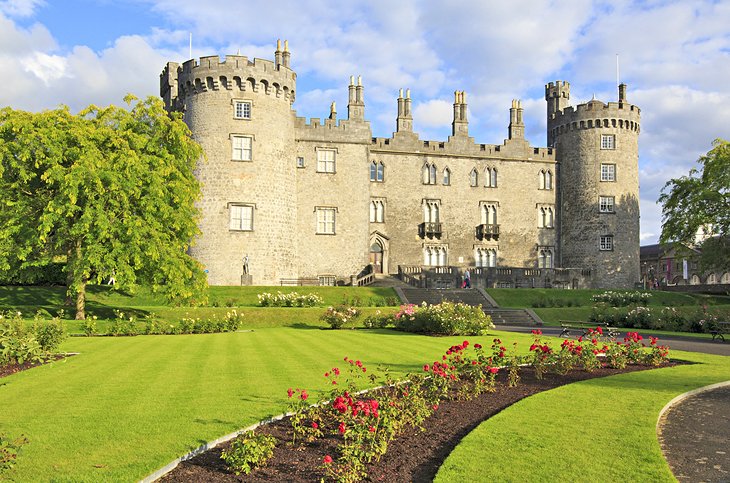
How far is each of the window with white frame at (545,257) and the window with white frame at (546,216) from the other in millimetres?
2036

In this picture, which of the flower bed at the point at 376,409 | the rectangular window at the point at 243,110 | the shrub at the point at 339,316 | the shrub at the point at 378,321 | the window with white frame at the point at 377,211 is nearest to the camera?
the flower bed at the point at 376,409

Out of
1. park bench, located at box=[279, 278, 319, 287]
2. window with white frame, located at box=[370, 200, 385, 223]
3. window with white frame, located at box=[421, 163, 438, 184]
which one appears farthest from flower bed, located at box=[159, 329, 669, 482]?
window with white frame, located at box=[421, 163, 438, 184]

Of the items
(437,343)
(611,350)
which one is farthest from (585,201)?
(611,350)

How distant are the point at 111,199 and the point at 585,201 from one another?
38803 millimetres

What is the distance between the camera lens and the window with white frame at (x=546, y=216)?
5284 centimetres

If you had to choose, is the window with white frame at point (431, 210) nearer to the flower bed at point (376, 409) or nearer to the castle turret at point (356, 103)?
the castle turret at point (356, 103)

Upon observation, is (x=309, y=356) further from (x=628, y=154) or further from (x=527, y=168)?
(x=628, y=154)

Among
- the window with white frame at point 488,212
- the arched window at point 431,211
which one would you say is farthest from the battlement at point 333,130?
the window with white frame at point 488,212

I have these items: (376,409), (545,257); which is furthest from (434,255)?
(376,409)

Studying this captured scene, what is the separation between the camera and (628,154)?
5231 cm

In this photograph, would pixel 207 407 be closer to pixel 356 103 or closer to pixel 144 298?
pixel 144 298

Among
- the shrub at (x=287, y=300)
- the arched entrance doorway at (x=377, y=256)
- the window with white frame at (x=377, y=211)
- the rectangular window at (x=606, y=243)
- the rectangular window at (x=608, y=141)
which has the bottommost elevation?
the shrub at (x=287, y=300)

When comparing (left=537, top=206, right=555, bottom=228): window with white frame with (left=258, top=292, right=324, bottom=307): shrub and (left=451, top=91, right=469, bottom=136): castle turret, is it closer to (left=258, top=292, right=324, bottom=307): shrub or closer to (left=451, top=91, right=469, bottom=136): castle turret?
(left=451, top=91, right=469, bottom=136): castle turret

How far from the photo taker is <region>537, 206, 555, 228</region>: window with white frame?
173 feet
